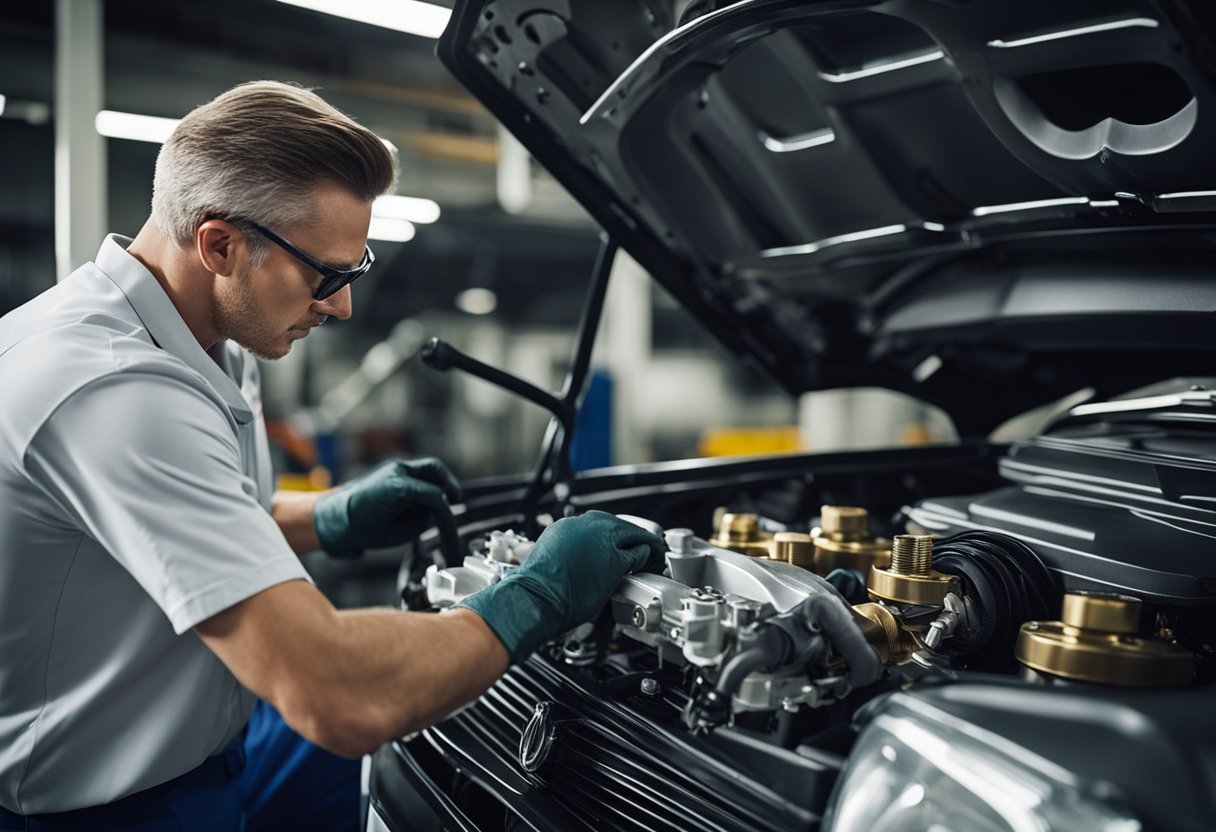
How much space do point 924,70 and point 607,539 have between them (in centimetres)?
87

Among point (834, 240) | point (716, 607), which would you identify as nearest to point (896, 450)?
point (834, 240)

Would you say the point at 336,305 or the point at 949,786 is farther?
the point at 336,305

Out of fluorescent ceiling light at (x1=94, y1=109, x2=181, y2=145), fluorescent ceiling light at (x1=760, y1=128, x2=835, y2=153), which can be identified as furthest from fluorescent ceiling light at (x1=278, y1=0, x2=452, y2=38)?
fluorescent ceiling light at (x1=760, y1=128, x2=835, y2=153)

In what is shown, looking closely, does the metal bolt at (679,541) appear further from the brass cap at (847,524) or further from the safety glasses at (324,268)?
the safety glasses at (324,268)

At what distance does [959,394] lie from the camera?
85.3 inches

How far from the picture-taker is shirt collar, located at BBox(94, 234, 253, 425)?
3.89 feet

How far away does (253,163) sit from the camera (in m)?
1.14

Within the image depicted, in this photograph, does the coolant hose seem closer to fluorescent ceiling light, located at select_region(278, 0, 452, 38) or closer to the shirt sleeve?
the shirt sleeve

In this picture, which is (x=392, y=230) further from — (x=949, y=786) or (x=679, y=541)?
(x=949, y=786)

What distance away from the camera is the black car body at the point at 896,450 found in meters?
0.71

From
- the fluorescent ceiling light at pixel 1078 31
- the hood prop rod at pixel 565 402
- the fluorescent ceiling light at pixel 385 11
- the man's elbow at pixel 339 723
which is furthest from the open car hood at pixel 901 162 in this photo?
the fluorescent ceiling light at pixel 385 11

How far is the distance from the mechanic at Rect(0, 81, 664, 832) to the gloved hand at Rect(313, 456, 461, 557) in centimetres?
17

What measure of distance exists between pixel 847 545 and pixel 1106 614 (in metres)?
0.43

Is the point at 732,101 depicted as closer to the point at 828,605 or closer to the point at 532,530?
the point at 532,530
